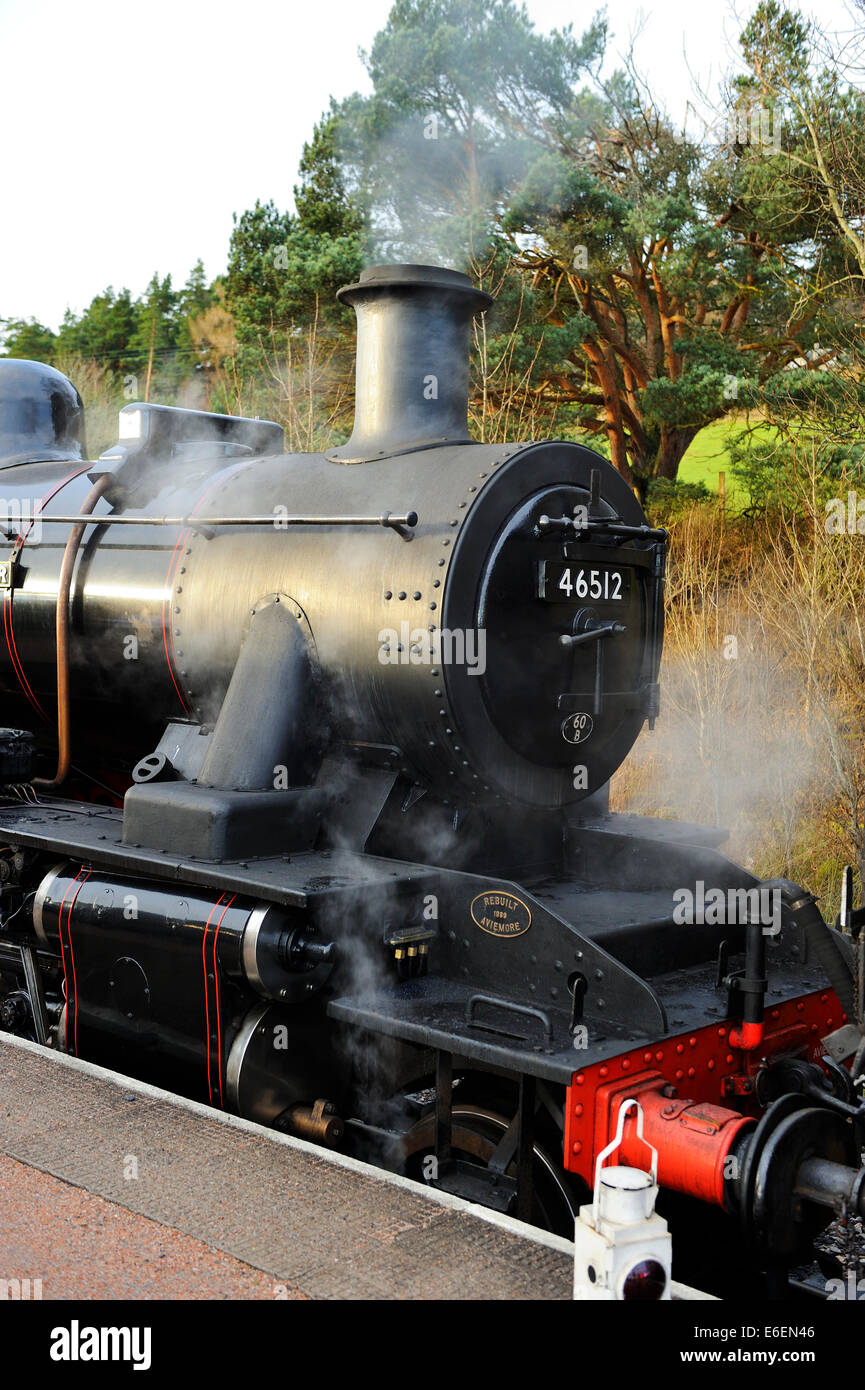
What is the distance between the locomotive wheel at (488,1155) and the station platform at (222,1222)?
34cm

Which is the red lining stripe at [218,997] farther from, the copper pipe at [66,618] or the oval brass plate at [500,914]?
the copper pipe at [66,618]

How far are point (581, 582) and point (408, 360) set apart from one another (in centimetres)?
110

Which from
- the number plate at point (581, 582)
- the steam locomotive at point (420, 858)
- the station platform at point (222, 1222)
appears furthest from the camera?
the number plate at point (581, 582)

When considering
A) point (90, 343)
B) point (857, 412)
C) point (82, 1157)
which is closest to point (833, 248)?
point (857, 412)

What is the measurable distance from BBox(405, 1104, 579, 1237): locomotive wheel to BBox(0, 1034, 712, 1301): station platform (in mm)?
342

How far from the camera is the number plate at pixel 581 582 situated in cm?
403

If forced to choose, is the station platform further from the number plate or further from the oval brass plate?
the number plate

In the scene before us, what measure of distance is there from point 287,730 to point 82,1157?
1443mm

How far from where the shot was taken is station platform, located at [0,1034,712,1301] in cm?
282

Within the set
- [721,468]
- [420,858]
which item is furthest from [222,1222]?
[721,468]

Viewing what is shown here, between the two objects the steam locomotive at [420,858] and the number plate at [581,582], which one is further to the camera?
the number plate at [581,582]

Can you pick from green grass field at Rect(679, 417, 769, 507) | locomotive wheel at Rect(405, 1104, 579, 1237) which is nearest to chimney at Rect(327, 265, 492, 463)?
locomotive wheel at Rect(405, 1104, 579, 1237)

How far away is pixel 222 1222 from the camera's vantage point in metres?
3.08

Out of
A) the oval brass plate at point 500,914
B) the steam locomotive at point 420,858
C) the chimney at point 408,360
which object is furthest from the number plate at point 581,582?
the oval brass plate at point 500,914
